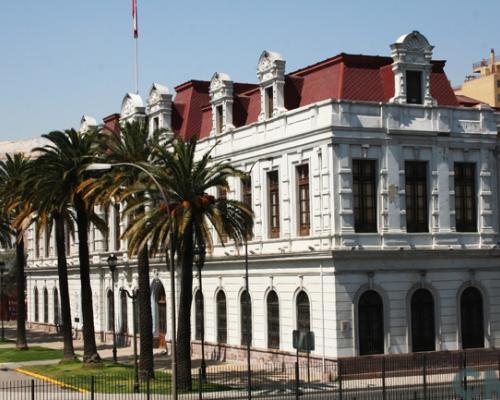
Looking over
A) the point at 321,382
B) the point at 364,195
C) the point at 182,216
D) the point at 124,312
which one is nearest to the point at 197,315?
the point at 124,312

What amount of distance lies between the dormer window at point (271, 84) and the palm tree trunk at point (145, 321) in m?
10.7

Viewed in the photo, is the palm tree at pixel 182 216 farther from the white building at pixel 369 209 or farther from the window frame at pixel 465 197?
the window frame at pixel 465 197

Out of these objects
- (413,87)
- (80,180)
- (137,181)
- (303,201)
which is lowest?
(303,201)

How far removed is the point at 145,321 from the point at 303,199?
9776 millimetres

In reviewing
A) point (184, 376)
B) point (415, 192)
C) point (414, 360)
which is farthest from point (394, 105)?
point (184, 376)

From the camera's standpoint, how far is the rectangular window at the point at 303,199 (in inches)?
1941

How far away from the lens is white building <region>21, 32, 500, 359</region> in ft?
154

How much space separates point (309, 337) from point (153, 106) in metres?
29.0

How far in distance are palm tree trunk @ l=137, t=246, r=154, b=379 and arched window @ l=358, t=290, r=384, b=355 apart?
9653 millimetres

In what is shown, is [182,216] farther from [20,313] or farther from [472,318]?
[20,313]

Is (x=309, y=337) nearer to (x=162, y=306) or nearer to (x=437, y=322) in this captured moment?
(x=437, y=322)

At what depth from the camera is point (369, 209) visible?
47781 mm

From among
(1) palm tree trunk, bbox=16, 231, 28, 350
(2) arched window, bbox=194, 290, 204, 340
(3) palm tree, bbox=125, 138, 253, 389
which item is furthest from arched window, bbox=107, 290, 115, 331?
(3) palm tree, bbox=125, 138, 253, 389

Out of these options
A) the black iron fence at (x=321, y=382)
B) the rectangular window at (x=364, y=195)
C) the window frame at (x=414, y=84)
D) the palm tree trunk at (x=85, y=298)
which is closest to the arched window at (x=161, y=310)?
the palm tree trunk at (x=85, y=298)
